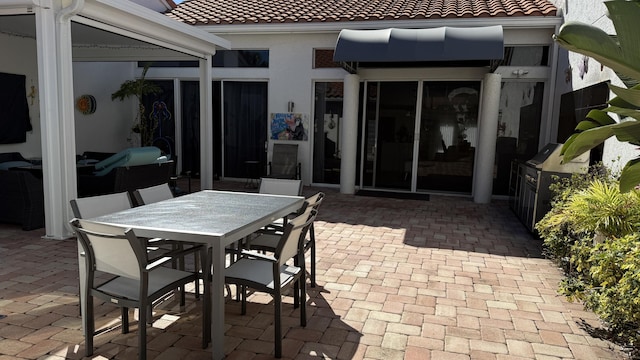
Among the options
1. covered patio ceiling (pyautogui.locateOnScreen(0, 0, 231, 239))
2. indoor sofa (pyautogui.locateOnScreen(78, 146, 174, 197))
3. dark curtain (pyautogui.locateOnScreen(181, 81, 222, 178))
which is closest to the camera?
covered patio ceiling (pyautogui.locateOnScreen(0, 0, 231, 239))

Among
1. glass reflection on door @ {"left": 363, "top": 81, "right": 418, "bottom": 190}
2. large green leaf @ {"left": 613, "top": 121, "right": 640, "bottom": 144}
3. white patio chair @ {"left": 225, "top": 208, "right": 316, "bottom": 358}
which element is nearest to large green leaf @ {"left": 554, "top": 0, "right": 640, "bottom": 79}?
large green leaf @ {"left": 613, "top": 121, "right": 640, "bottom": 144}

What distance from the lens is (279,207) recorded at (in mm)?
3738

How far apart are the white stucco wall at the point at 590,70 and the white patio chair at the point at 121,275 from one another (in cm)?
500

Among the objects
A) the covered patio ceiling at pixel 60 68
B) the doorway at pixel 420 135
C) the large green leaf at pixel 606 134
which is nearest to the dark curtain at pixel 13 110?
the covered patio ceiling at pixel 60 68

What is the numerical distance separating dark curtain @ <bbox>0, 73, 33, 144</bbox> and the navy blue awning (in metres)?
6.10

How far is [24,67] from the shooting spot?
335 inches

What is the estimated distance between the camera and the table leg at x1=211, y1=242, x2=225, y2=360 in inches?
107

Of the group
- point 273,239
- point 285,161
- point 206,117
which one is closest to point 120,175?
point 206,117

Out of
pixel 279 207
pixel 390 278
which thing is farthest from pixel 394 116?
pixel 279 207

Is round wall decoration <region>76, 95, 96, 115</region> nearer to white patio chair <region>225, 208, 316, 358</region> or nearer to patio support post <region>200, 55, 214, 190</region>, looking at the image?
patio support post <region>200, 55, 214, 190</region>

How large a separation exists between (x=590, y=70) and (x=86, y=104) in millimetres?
10356

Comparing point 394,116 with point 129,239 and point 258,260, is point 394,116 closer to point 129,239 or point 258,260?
point 258,260

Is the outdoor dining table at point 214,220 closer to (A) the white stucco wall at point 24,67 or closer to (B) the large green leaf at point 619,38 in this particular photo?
(B) the large green leaf at point 619,38

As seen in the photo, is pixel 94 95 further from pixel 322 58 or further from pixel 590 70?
pixel 590 70
